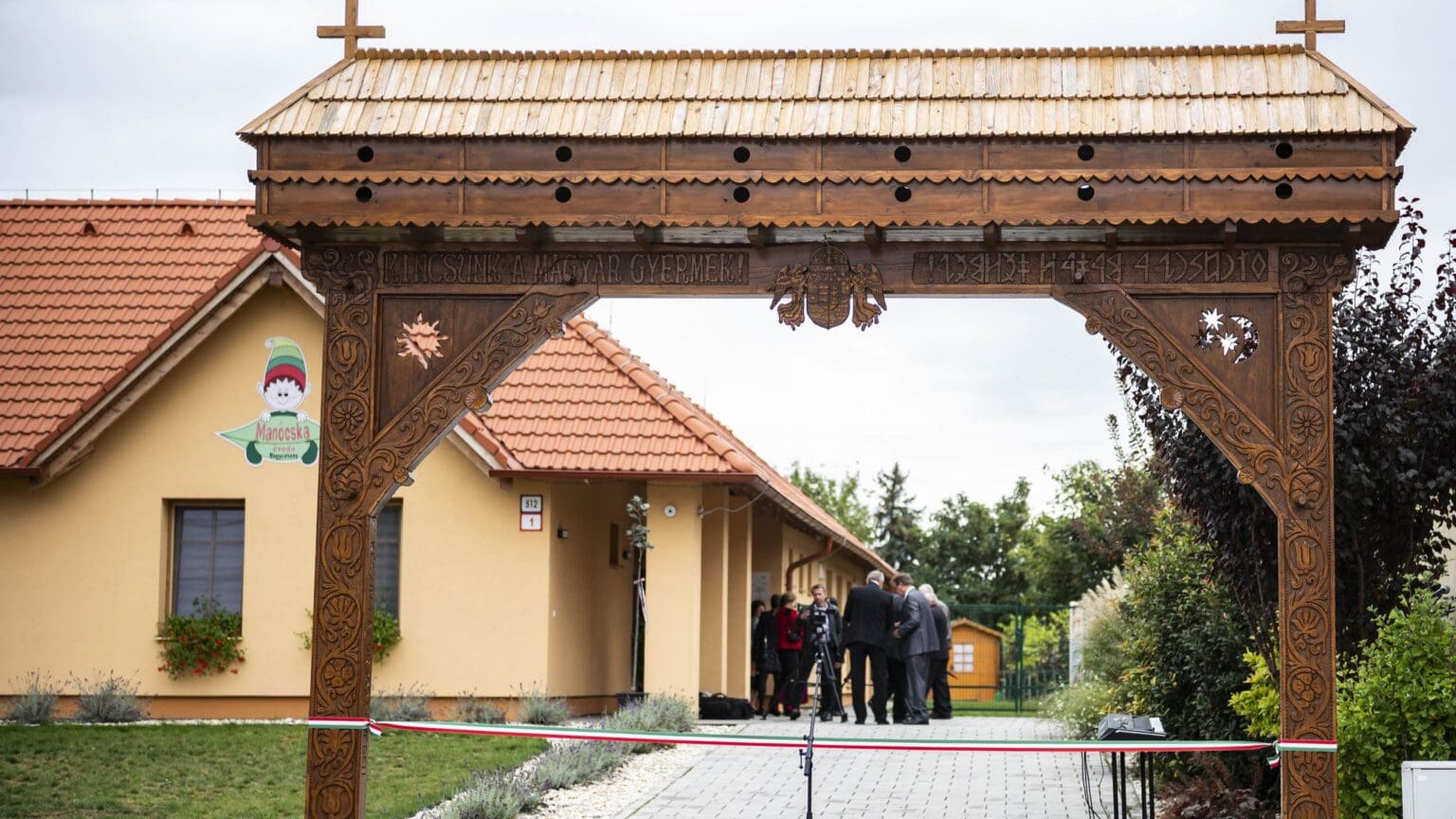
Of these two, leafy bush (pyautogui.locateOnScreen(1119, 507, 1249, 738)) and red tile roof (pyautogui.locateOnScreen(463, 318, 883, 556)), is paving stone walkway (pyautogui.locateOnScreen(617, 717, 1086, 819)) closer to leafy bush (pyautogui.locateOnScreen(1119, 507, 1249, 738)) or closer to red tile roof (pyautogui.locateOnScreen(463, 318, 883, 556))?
leafy bush (pyautogui.locateOnScreen(1119, 507, 1249, 738))

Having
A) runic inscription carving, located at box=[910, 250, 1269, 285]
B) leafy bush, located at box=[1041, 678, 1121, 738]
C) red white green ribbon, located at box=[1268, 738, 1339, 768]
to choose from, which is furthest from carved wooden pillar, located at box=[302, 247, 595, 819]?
leafy bush, located at box=[1041, 678, 1121, 738]

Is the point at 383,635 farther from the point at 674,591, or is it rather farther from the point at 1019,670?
the point at 1019,670

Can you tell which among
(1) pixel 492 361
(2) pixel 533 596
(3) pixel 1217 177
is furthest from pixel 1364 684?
(2) pixel 533 596

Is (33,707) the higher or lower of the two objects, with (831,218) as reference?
lower

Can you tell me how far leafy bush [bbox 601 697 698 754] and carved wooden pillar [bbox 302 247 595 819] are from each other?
6854 millimetres

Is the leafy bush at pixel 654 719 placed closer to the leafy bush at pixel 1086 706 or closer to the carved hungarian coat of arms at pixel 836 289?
the leafy bush at pixel 1086 706

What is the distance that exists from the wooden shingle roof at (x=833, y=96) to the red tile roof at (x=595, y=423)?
9.90 metres

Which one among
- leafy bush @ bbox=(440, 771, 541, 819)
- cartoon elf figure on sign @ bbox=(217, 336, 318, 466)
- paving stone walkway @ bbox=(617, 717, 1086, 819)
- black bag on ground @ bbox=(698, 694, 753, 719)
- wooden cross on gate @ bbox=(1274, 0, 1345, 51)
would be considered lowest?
paving stone walkway @ bbox=(617, 717, 1086, 819)

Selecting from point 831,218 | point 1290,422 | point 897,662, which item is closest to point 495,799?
point 831,218

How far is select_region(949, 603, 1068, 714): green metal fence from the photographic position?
31.6 meters

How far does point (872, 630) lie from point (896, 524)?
194 ft

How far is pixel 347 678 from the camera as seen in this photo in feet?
31.5

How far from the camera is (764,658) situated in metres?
22.4

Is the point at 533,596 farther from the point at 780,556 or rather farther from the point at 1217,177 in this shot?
the point at 1217,177
